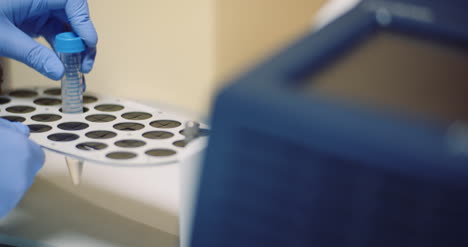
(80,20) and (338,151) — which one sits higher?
(80,20)

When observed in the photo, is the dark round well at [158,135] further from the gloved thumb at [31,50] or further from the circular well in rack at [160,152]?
the gloved thumb at [31,50]

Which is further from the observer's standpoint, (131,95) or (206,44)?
(131,95)

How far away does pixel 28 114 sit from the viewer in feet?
2.72

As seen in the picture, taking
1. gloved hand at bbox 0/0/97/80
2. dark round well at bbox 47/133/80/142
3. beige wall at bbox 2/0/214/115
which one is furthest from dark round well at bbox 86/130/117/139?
beige wall at bbox 2/0/214/115

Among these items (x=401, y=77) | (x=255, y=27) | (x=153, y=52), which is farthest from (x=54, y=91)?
(x=401, y=77)

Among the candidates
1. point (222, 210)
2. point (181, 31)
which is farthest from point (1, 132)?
point (181, 31)

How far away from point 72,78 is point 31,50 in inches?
3.0

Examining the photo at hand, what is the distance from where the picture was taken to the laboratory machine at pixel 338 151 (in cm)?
20

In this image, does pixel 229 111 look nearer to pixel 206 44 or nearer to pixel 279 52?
pixel 279 52

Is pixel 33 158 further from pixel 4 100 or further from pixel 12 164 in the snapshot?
pixel 4 100

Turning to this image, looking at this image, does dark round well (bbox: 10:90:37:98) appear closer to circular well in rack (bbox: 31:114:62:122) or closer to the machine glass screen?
circular well in rack (bbox: 31:114:62:122)

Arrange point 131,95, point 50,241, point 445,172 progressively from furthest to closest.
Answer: point 131,95 → point 50,241 → point 445,172

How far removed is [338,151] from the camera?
0.67 ft

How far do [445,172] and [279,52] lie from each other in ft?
0.33
